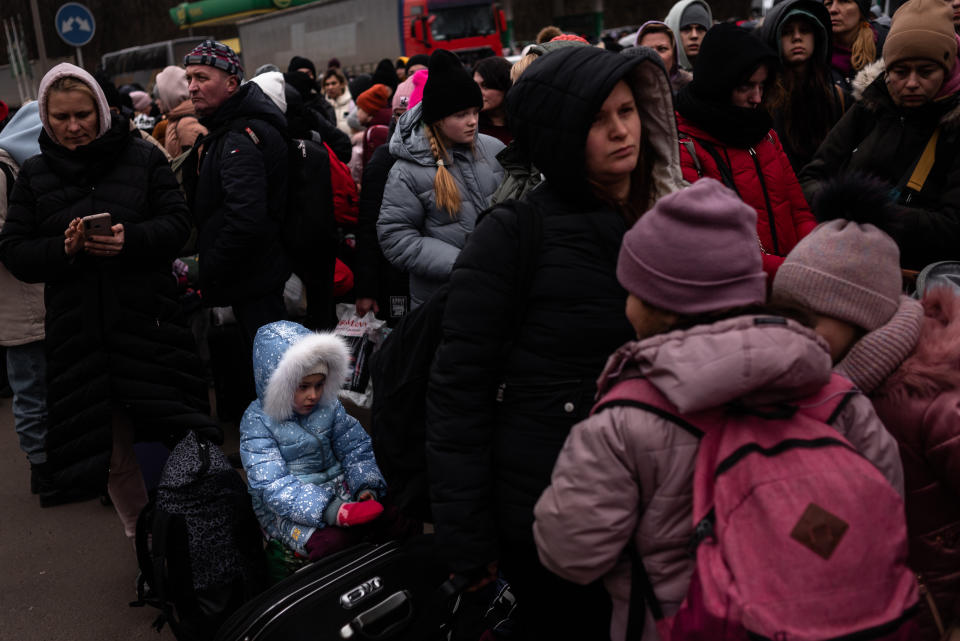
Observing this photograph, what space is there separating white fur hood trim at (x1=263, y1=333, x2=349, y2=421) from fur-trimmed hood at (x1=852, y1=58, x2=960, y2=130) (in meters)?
2.31

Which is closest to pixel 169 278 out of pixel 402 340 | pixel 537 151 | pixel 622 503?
pixel 402 340

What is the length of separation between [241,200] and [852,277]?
304cm

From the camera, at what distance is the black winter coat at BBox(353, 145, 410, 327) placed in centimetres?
426

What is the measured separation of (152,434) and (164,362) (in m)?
0.36

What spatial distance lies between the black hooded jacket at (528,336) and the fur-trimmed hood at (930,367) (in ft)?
1.85

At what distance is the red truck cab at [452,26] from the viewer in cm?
1975

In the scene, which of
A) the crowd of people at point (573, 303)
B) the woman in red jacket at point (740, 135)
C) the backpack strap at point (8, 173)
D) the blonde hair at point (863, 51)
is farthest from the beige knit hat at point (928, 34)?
the backpack strap at point (8, 173)

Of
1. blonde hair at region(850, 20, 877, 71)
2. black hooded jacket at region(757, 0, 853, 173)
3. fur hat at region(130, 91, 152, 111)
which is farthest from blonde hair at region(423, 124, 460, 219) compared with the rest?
fur hat at region(130, 91, 152, 111)

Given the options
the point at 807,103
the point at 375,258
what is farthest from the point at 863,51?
the point at 375,258

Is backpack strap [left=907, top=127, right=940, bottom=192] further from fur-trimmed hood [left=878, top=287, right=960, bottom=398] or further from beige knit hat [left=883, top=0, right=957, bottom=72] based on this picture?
fur-trimmed hood [left=878, top=287, right=960, bottom=398]

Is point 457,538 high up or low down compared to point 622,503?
down

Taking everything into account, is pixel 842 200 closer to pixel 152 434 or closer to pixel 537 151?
pixel 537 151

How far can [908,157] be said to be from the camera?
300 cm

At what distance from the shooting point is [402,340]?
2049 mm
